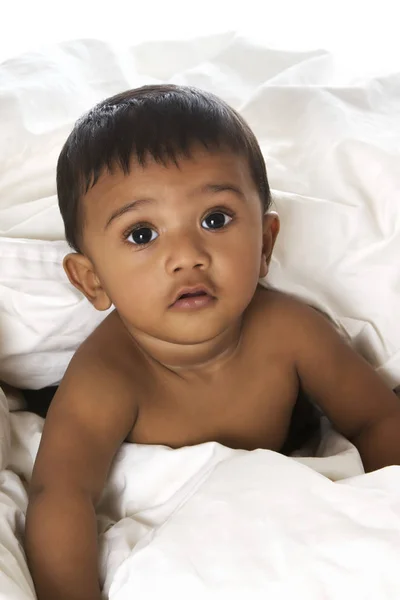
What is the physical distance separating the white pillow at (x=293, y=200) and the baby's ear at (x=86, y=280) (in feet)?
0.24

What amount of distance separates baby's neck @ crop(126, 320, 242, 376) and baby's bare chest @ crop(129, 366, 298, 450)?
18 millimetres

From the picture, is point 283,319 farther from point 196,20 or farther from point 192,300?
point 196,20

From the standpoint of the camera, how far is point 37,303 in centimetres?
108

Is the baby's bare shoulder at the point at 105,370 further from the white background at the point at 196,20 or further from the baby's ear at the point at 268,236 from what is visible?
the white background at the point at 196,20

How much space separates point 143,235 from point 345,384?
35 centimetres

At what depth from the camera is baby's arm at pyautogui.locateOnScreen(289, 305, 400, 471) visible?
3.37 feet

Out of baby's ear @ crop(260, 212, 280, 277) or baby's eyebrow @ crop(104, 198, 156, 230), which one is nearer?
baby's eyebrow @ crop(104, 198, 156, 230)

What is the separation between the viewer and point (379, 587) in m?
0.68

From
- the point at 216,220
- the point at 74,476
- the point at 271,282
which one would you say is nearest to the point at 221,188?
the point at 216,220

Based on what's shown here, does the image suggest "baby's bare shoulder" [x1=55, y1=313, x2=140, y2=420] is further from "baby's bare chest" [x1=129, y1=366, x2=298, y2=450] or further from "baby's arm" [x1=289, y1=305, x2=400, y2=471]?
"baby's arm" [x1=289, y1=305, x2=400, y2=471]

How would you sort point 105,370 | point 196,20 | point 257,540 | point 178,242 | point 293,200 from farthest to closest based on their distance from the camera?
1. point 196,20
2. point 293,200
3. point 105,370
4. point 178,242
5. point 257,540

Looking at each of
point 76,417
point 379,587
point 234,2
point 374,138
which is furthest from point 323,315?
point 234,2

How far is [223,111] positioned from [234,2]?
86cm

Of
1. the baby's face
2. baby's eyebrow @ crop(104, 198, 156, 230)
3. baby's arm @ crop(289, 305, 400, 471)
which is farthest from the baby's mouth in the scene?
baby's arm @ crop(289, 305, 400, 471)
